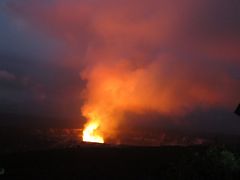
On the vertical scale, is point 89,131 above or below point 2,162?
above

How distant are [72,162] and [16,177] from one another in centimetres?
1003

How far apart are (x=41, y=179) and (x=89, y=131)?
94.7 meters

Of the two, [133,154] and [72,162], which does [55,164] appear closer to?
[72,162]

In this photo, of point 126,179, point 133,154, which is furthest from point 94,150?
point 126,179

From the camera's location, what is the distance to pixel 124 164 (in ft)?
154

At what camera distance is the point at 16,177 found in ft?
130

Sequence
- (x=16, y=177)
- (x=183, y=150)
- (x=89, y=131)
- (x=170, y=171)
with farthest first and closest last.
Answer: (x=89, y=131) < (x=183, y=150) < (x=16, y=177) < (x=170, y=171)

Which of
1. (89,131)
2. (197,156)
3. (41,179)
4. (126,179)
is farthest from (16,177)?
(89,131)

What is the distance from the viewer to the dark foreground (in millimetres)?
34719

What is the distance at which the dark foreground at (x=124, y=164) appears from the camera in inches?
1367

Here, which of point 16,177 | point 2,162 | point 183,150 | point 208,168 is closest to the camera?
point 208,168

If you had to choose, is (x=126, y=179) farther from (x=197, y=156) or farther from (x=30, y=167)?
(x=30, y=167)

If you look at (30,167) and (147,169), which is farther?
(30,167)

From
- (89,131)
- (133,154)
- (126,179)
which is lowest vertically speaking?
(126,179)
